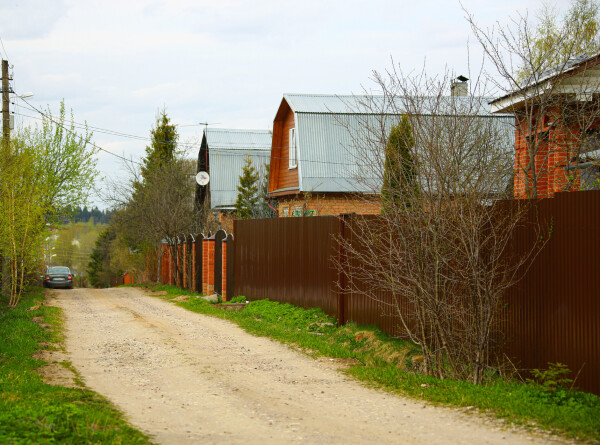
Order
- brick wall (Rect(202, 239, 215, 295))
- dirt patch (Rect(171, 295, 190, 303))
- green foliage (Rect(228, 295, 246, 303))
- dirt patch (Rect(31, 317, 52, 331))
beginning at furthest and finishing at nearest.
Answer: brick wall (Rect(202, 239, 215, 295)) < dirt patch (Rect(171, 295, 190, 303)) < green foliage (Rect(228, 295, 246, 303)) < dirt patch (Rect(31, 317, 52, 331))

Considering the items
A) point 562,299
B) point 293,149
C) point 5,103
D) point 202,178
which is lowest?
point 562,299

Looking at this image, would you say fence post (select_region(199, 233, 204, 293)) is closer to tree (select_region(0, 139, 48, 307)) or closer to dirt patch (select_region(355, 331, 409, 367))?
tree (select_region(0, 139, 48, 307))

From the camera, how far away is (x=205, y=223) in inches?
1262

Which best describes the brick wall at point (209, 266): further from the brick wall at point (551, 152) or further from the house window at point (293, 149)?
the brick wall at point (551, 152)

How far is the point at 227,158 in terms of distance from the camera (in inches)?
1380

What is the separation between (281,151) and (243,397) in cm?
1978

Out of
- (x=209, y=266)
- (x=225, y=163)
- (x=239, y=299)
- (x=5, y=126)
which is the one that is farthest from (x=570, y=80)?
(x=225, y=163)

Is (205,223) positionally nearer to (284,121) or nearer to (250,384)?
(284,121)

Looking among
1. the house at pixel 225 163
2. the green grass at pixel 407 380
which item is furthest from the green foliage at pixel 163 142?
the green grass at pixel 407 380

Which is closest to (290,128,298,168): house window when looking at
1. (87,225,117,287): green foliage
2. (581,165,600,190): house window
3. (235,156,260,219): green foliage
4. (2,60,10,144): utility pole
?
(235,156,260,219): green foliage

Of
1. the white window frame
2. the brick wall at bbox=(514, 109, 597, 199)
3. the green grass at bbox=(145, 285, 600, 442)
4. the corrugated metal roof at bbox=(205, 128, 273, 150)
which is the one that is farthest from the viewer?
the corrugated metal roof at bbox=(205, 128, 273, 150)

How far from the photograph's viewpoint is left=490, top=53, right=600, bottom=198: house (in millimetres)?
9672

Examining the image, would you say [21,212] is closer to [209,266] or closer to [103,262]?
[209,266]

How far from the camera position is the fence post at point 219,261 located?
1939 cm
